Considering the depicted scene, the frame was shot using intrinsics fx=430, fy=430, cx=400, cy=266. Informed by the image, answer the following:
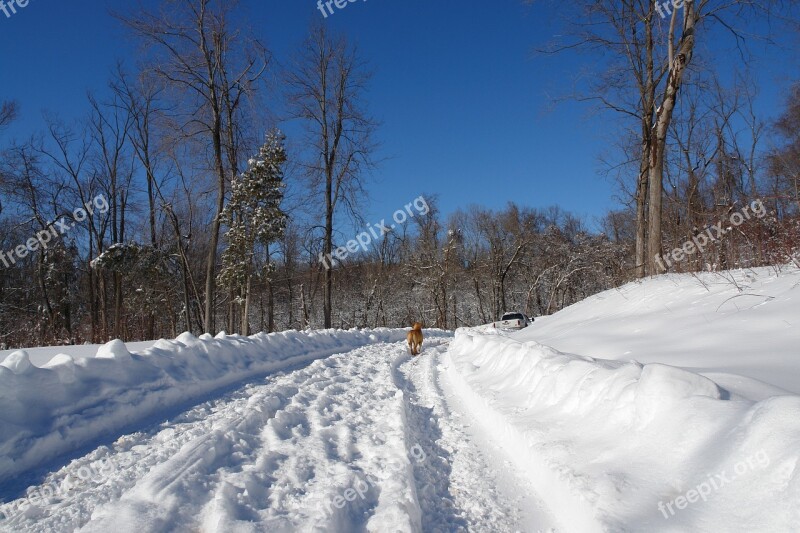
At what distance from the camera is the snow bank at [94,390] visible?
362 centimetres

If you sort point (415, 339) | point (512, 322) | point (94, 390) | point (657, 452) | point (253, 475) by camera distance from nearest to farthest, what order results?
1. point (657, 452)
2. point (253, 475)
3. point (94, 390)
4. point (415, 339)
5. point (512, 322)

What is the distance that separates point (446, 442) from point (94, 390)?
151 inches

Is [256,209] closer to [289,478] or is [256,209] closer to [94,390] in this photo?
[94,390]

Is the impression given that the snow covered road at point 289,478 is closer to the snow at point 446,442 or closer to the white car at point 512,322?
the snow at point 446,442

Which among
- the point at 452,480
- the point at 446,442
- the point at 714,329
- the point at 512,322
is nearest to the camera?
the point at 452,480

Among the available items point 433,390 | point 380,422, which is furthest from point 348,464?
point 433,390

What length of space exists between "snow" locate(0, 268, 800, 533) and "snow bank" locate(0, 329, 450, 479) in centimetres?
2

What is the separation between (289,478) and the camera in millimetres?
3172

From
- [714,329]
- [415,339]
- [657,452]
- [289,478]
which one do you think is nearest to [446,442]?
[289,478]

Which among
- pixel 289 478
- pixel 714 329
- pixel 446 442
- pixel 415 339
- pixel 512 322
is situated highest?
pixel 714 329

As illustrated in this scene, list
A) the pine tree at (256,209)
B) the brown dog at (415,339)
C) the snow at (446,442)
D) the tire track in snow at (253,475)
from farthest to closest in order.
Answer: the pine tree at (256,209) → the brown dog at (415,339) → the tire track in snow at (253,475) → the snow at (446,442)

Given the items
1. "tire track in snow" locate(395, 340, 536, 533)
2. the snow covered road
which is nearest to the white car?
"tire track in snow" locate(395, 340, 536, 533)

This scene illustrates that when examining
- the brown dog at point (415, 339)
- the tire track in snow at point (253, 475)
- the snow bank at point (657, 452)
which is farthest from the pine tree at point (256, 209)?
the snow bank at point (657, 452)

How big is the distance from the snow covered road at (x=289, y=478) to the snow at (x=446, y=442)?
0.06 feet
